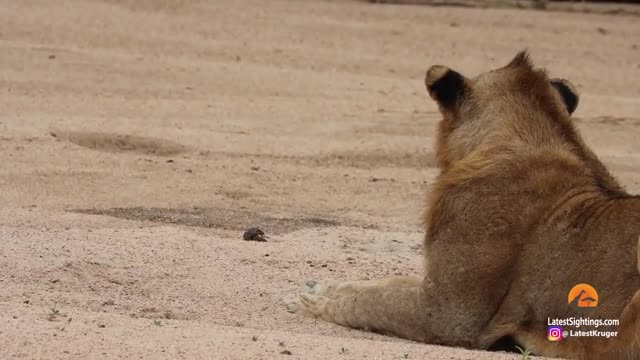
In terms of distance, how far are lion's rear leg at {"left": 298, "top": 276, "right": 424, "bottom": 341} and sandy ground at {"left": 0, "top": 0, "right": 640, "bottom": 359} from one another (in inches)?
3.5

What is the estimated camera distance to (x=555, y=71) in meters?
15.8

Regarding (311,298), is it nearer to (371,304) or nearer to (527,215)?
(371,304)

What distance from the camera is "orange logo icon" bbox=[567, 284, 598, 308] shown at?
18.4 feet

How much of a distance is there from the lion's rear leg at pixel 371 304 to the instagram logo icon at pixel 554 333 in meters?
0.63

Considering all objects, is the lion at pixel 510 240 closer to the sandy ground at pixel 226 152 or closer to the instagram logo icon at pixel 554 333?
the instagram logo icon at pixel 554 333

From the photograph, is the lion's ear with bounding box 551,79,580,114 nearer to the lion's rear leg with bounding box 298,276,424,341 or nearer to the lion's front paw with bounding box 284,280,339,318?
the lion's rear leg with bounding box 298,276,424,341

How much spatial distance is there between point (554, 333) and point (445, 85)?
1480mm

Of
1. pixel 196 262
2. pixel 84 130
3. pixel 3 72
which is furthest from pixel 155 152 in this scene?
pixel 196 262

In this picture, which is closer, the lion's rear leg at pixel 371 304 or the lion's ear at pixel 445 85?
the lion's rear leg at pixel 371 304

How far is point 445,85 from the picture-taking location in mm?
6652

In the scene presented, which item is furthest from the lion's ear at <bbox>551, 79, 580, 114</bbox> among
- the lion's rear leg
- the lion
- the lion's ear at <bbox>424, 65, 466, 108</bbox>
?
the lion's rear leg

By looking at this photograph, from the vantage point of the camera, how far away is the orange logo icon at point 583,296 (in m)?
5.61

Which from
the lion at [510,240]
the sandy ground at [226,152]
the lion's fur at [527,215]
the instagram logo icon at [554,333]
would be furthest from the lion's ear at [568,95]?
the instagram logo icon at [554,333]

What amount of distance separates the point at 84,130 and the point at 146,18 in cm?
572
